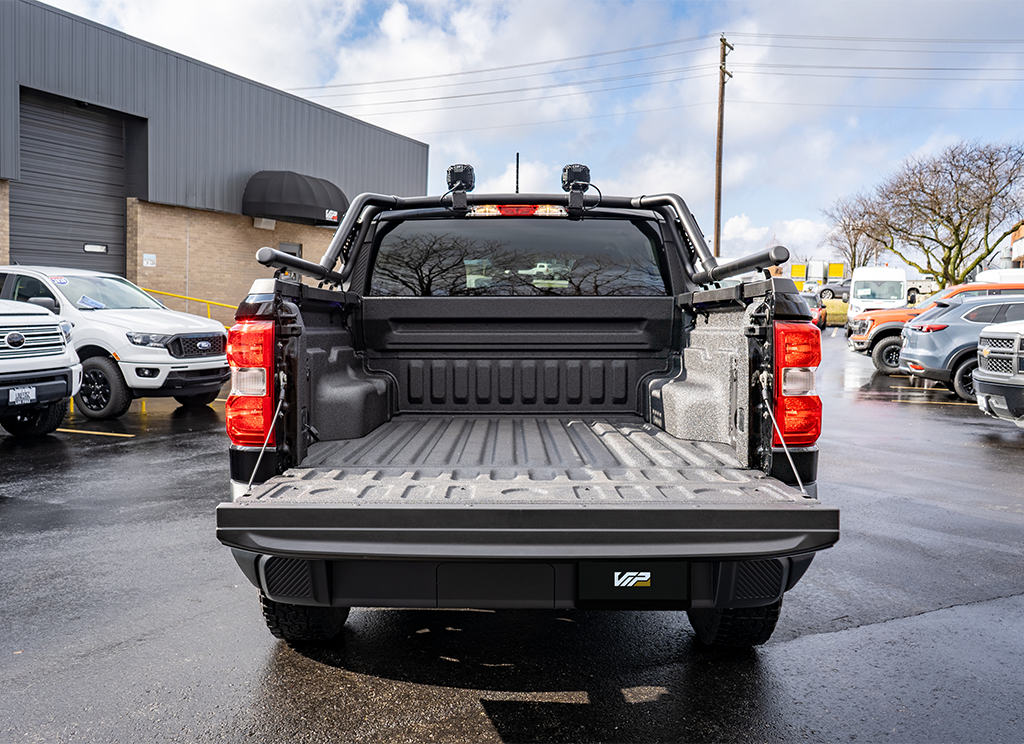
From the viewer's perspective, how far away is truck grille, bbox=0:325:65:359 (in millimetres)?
7551

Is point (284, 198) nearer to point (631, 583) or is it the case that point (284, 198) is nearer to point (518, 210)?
point (518, 210)

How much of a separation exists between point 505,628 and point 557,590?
1.28 metres

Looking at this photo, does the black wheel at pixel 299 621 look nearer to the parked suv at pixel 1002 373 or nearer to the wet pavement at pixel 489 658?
the wet pavement at pixel 489 658

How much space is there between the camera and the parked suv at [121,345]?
→ 958 cm

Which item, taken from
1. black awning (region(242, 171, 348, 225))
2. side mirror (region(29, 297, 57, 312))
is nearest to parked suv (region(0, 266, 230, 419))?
side mirror (region(29, 297, 57, 312))

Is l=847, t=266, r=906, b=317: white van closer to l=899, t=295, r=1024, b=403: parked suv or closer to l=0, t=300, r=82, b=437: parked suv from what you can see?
l=899, t=295, r=1024, b=403: parked suv

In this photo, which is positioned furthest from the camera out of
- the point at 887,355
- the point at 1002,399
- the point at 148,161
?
the point at 148,161

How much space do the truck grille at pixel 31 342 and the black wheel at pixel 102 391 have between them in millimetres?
1400

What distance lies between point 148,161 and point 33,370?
546 inches

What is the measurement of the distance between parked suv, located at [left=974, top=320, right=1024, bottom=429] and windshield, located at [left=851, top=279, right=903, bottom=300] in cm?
2378

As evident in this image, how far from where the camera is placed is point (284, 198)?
22297mm

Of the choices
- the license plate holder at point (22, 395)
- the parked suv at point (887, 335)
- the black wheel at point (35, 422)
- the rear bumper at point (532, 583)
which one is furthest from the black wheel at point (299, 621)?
Result: the parked suv at point (887, 335)

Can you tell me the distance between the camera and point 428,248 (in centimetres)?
454

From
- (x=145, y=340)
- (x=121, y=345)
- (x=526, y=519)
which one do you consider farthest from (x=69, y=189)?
(x=526, y=519)
